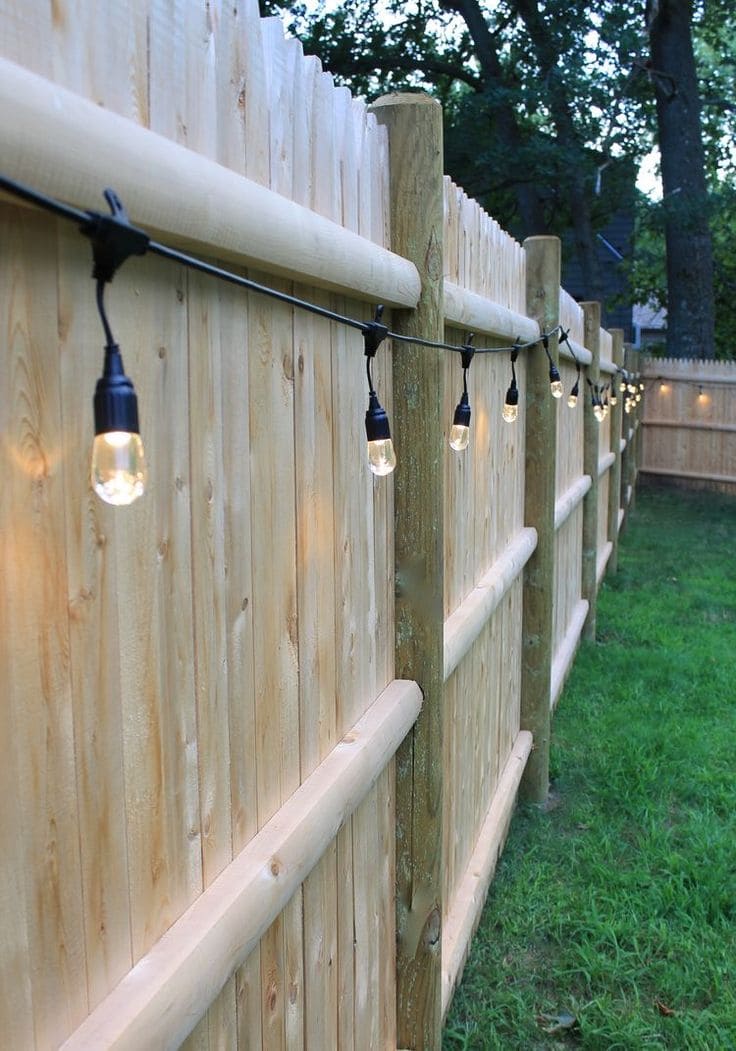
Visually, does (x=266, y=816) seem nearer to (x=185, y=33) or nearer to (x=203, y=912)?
(x=203, y=912)

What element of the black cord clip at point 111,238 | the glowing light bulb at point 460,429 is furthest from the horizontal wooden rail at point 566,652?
the black cord clip at point 111,238

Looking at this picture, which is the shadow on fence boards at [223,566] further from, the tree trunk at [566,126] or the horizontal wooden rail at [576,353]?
the tree trunk at [566,126]

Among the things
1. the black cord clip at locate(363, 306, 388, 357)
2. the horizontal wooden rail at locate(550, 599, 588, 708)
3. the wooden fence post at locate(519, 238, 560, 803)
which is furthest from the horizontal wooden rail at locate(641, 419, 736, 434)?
the black cord clip at locate(363, 306, 388, 357)

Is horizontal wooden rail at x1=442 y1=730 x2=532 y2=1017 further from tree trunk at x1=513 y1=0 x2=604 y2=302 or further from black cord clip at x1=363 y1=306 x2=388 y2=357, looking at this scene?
tree trunk at x1=513 y1=0 x2=604 y2=302

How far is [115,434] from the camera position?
3.22 feet

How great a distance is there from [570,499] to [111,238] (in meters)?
5.81

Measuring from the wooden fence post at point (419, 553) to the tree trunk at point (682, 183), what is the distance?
15.1 meters

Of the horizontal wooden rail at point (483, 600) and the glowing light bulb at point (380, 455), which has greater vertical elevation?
the glowing light bulb at point (380, 455)

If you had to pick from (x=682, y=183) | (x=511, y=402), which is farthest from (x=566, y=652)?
(x=682, y=183)

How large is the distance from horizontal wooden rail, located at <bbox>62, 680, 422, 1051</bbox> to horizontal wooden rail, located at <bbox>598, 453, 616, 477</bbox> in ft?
24.0

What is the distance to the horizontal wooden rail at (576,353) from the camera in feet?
19.4

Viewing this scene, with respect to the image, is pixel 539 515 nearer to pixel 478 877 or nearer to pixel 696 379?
pixel 478 877

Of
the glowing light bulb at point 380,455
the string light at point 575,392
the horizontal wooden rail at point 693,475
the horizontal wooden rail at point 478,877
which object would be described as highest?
the string light at point 575,392

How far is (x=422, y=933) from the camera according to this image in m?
2.75
